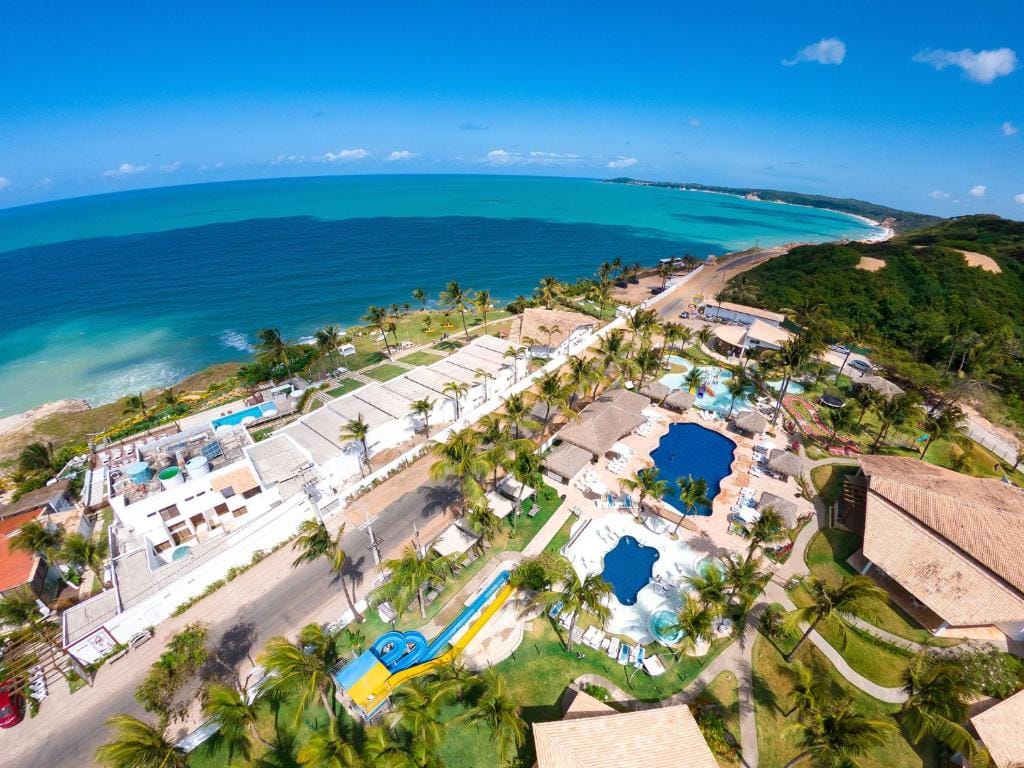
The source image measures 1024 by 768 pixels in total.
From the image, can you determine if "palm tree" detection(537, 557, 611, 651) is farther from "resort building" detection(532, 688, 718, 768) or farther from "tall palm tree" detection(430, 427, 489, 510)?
"tall palm tree" detection(430, 427, 489, 510)

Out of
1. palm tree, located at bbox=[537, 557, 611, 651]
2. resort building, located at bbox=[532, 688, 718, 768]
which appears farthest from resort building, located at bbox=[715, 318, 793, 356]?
resort building, located at bbox=[532, 688, 718, 768]

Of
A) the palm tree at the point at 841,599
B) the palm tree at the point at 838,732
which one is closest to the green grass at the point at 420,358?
the palm tree at the point at 841,599

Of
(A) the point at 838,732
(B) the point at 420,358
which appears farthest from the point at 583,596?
(B) the point at 420,358

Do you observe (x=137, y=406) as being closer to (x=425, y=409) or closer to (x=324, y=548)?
(x=425, y=409)

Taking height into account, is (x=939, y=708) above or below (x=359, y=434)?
above

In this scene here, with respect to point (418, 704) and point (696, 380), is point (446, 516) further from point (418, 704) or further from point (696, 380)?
point (696, 380)

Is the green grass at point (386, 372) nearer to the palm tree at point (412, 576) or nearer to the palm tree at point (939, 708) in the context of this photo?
the palm tree at point (412, 576)
